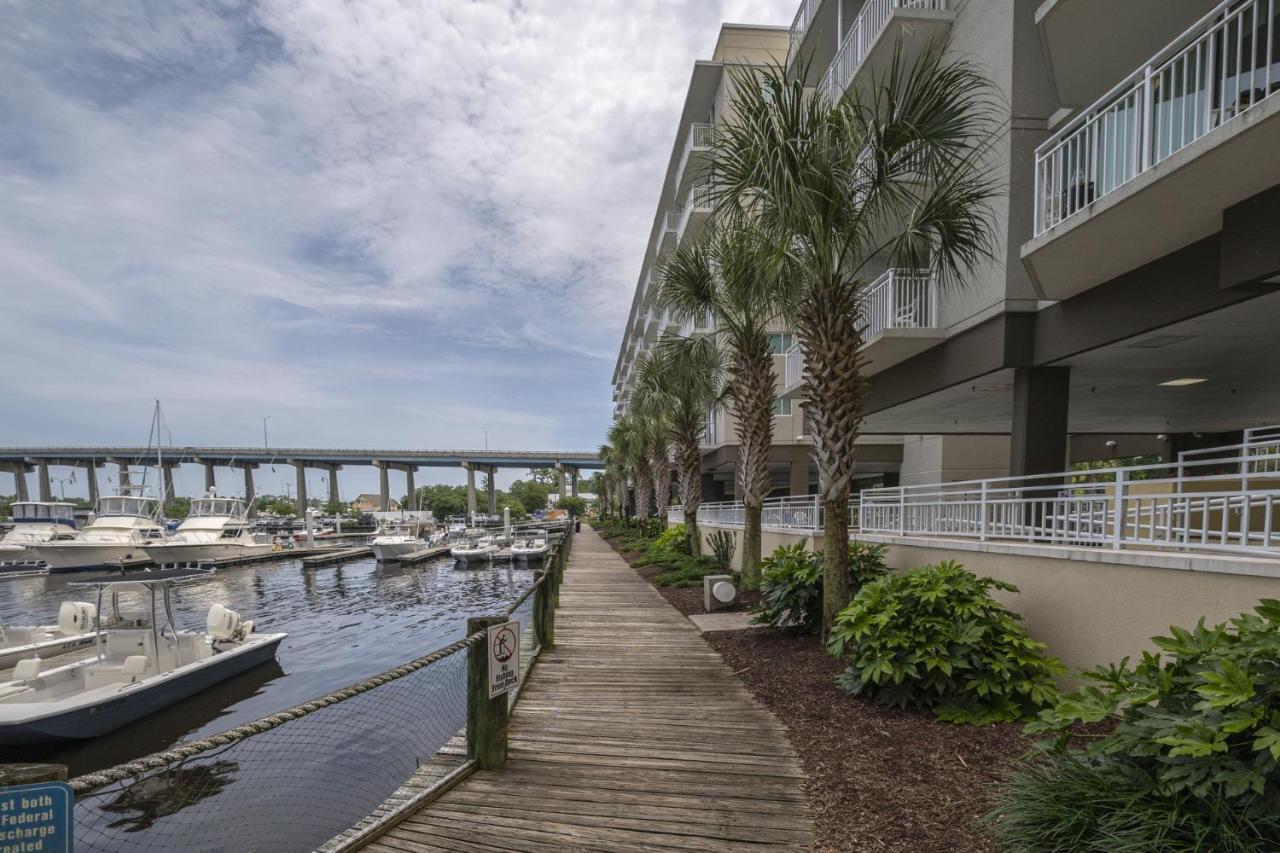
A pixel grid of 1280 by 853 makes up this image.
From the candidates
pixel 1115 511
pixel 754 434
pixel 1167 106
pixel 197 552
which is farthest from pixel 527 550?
pixel 1167 106

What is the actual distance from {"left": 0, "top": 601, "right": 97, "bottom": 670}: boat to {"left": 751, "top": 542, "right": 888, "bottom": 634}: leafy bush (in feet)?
48.9

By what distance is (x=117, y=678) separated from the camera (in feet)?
39.0

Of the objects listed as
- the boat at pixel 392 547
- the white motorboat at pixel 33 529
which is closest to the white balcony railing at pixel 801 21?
the boat at pixel 392 547

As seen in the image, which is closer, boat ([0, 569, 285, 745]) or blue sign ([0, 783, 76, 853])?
blue sign ([0, 783, 76, 853])

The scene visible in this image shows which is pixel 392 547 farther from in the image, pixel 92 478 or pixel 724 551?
pixel 92 478

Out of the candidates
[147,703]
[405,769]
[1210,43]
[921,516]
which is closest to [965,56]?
[1210,43]

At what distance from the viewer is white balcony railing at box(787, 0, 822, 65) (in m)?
18.0

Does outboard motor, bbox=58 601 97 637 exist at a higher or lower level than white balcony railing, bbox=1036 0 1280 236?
lower

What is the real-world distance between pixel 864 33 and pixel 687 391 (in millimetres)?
9743

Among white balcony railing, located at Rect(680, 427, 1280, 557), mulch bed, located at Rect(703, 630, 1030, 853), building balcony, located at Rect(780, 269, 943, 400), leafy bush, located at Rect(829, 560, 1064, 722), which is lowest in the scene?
mulch bed, located at Rect(703, 630, 1030, 853)

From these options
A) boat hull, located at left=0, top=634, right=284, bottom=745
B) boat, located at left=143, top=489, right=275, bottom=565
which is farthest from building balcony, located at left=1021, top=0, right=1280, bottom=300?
boat, located at left=143, top=489, right=275, bottom=565

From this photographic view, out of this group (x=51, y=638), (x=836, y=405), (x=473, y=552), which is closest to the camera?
(x=836, y=405)

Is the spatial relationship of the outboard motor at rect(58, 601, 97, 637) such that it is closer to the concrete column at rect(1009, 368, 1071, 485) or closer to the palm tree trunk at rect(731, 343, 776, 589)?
the palm tree trunk at rect(731, 343, 776, 589)

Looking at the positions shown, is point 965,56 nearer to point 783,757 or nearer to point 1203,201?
point 1203,201
